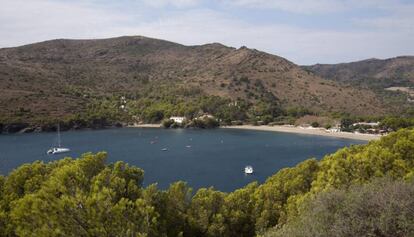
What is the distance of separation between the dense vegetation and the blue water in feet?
147

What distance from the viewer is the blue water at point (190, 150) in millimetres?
84250

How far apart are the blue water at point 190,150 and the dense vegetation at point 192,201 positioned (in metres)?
44.7

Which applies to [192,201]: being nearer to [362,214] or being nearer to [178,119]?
[362,214]

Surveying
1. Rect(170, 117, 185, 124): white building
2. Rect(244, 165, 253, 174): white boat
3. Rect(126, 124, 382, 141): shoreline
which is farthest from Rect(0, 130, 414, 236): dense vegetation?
Rect(170, 117, 185, 124): white building

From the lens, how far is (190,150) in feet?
375

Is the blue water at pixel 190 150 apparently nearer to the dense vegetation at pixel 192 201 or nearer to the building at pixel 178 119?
the building at pixel 178 119

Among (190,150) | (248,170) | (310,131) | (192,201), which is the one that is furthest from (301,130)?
(192,201)

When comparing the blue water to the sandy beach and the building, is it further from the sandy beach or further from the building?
the building

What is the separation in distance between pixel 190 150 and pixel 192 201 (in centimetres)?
8906

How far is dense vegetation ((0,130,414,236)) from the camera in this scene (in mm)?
17141

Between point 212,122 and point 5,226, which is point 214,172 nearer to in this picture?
point 5,226

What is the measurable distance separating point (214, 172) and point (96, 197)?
69.1 m

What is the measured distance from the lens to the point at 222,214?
82.6 feet

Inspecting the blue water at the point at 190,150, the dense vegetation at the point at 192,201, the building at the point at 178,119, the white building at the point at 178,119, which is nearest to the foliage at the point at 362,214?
the dense vegetation at the point at 192,201
